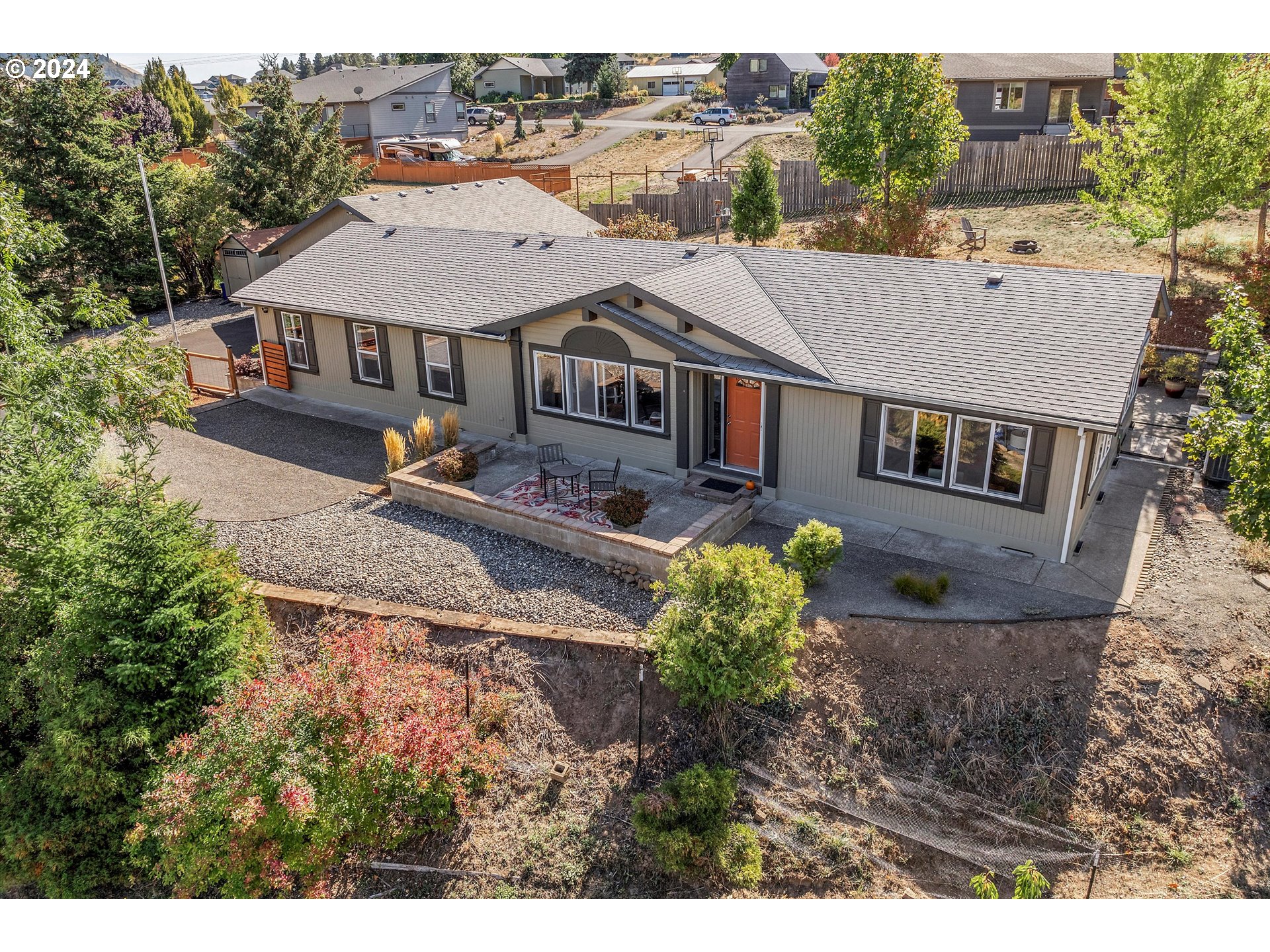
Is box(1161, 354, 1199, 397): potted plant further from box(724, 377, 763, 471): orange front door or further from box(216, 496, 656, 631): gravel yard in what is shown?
box(216, 496, 656, 631): gravel yard

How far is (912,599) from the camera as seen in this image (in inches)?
527

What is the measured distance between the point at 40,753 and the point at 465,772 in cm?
537

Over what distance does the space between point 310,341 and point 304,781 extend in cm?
1416

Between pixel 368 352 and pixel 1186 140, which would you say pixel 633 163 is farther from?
pixel 368 352

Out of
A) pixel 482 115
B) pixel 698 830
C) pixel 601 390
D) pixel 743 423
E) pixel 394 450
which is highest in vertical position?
pixel 482 115

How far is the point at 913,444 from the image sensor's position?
584 inches

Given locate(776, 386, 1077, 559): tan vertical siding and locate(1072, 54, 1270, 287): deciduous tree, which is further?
locate(1072, 54, 1270, 287): deciduous tree

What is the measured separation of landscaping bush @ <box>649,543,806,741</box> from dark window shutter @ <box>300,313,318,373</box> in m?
13.6

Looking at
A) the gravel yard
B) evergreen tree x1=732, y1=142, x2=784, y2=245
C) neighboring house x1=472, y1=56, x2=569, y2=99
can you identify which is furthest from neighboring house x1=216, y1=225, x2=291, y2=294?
neighboring house x1=472, y1=56, x2=569, y2=99

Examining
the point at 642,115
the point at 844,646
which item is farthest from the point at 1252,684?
the point at 642,115

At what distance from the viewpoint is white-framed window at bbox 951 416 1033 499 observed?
13961 mm

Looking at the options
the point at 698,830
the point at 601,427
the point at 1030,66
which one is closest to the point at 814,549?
the point at 698,830

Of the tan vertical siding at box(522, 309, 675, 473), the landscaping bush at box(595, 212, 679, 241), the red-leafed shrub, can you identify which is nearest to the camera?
the red-leafed shrub

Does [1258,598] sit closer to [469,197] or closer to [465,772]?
[465,772]
